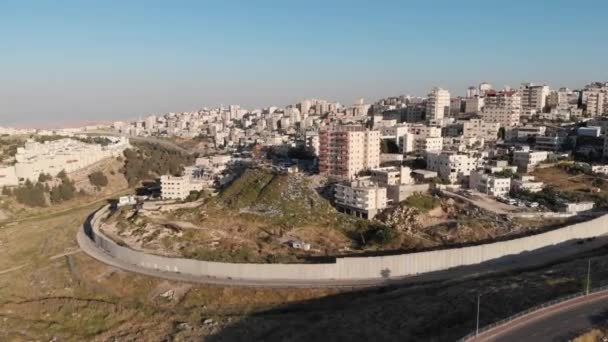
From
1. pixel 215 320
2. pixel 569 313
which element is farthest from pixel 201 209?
pixel 569 313

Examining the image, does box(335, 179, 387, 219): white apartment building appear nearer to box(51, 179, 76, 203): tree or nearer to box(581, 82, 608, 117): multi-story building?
box(51, 179, 76, 203): tree

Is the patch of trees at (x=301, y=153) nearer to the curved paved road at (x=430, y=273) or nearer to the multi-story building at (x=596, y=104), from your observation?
the curved paved road at (x=430, y=273)

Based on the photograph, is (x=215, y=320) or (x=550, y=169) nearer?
(x=215, y=320)

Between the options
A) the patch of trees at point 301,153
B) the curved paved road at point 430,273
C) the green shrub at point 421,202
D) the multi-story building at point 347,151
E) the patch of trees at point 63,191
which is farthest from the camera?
the patch of trees at point 301,153

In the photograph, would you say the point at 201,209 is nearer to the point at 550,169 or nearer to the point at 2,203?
the point at 2,203

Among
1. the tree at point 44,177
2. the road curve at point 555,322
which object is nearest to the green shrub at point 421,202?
the road curve at point 555,322

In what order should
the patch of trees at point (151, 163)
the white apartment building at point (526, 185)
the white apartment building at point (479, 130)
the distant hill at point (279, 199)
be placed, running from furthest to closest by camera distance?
1. the patch of trees at point (151, 163)
2. the white apartment building at point (479, 130)
3. the white apartment building at point (526, 185)
4. the distant hill at point (279, 199)

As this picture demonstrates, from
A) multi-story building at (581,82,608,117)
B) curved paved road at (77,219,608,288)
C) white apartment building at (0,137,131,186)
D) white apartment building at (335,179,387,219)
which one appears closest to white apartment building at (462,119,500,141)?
multi-story building at (581,82,608,117)
